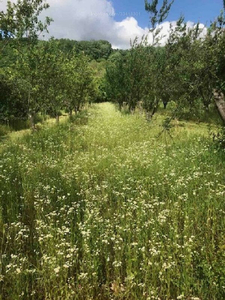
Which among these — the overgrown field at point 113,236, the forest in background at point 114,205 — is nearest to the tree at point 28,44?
the forest in background at point 114,205

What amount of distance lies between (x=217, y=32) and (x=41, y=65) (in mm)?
11965

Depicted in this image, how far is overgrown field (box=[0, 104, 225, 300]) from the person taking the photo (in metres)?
3.04

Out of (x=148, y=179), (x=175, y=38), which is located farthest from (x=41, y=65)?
(x=148, y=179)

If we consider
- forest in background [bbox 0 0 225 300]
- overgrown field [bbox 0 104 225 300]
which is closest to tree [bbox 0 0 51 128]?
forest in background [bbox 0 0 225 300]

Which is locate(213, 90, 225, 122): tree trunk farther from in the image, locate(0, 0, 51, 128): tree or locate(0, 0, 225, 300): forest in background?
locate(0, 0, 51, 128): tree

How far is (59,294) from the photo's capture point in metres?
3.12

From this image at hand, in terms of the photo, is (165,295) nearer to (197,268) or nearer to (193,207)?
(197,268)

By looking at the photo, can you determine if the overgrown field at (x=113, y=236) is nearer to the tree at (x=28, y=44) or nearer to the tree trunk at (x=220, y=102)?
the tree trunk at (x=220, y=102)

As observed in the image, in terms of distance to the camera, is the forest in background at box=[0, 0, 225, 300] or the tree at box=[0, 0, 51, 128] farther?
the tree at box=[0, 0, 51, 128]

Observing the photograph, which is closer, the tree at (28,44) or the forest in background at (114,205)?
the forest in background at (114,205)

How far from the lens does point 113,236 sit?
152 inches

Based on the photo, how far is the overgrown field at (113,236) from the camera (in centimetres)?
304

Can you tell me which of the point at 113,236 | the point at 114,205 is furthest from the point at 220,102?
the point at 113,236

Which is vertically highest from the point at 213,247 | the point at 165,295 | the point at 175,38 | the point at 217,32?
the point at 175,38
